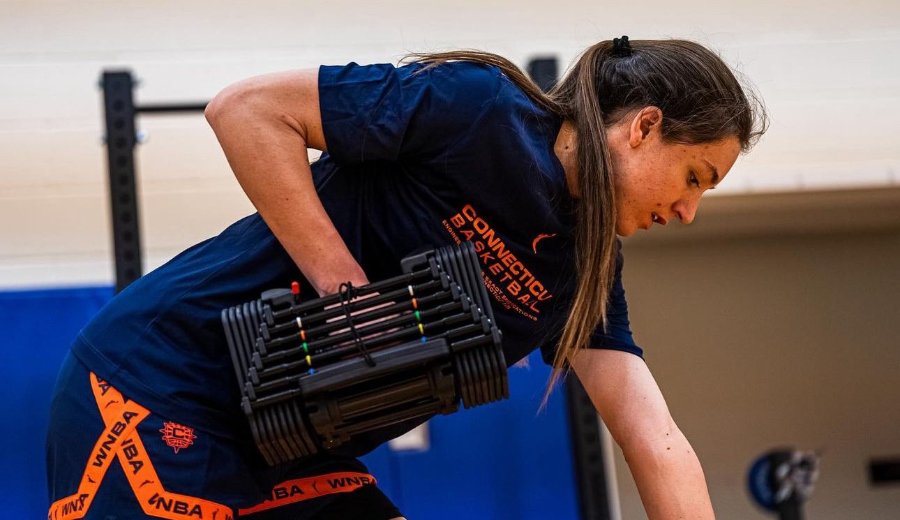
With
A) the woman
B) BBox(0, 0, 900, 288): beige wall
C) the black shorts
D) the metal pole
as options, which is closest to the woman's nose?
the woman

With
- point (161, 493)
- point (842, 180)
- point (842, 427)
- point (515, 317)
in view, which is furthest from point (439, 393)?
point (842, 427)

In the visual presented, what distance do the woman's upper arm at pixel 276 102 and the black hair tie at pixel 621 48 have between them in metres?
0.32

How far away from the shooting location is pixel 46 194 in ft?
7.21

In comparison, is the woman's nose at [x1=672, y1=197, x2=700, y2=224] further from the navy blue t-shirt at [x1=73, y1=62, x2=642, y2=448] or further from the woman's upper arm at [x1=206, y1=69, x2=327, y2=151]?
the woman's upper arm at [x1=206, y1=69, x2=327, y2=151]

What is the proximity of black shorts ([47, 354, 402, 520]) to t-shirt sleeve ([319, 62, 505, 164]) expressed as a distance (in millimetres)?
286

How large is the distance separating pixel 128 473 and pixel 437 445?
4.54 ft

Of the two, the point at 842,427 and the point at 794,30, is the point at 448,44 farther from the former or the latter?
the point at 842,427

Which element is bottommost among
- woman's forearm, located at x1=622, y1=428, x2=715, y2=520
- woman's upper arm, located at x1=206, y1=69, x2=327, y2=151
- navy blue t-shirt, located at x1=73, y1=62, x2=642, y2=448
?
woman's forearm, located at x1=622, y1=428, x2=715, y2=520

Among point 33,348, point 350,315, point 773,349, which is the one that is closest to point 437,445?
point 33,348

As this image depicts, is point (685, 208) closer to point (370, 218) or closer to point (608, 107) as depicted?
point (608, 107)

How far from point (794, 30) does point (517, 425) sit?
1.22 m

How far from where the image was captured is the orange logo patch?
35.2 inches

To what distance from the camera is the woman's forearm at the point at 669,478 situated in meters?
1.09

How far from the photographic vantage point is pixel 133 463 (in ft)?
2.91
